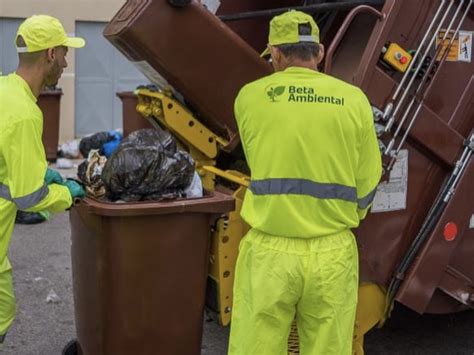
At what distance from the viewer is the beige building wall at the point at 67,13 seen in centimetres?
1148

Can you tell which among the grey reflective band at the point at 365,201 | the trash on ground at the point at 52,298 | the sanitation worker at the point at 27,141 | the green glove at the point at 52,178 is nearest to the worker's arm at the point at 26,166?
the sanitation worker at the point at 27,141

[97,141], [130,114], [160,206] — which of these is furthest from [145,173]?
[97,141]

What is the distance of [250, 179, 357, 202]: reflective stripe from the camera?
8.72ft

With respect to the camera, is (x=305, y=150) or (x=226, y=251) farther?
(x=226, y=251)

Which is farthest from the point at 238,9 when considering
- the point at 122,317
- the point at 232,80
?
the point at 122,317

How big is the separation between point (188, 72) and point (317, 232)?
47.3 inches

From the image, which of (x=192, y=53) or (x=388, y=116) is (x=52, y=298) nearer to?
(x=192, y=53)

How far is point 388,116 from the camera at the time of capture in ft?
11.0

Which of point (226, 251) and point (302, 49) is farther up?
point (302, 49)

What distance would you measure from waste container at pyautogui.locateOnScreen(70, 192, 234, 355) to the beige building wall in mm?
8978

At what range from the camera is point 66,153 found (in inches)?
414

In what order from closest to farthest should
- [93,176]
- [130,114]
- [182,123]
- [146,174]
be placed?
[146,174]
[93,176]
[182,123]
[130,114]

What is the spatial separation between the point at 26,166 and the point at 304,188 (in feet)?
3.35

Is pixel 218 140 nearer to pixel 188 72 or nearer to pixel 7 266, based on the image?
pixel 188 72
